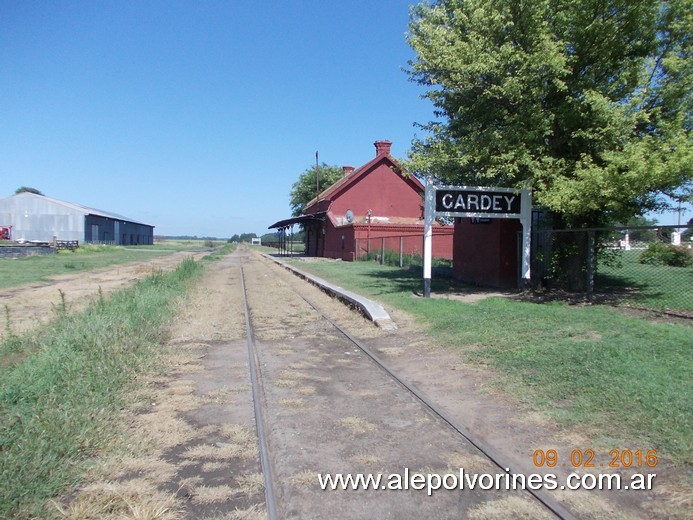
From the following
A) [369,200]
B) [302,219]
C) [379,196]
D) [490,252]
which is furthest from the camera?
[302,219]

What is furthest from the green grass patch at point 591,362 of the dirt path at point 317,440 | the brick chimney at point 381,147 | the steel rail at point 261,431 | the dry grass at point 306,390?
the brick chimney at point 381,147

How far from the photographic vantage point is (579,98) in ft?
39.7

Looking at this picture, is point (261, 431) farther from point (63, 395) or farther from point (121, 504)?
point (63, 395)

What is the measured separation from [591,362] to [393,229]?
2930 cm

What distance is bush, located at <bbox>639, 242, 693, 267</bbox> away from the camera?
11.9 metres

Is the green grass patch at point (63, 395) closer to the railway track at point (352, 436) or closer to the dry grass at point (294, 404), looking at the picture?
the railway track at point (352, 436)

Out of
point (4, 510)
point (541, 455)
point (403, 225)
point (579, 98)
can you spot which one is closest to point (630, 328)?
point (541, 455)

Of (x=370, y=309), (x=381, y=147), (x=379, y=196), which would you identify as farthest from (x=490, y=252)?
(x=381, y=147)

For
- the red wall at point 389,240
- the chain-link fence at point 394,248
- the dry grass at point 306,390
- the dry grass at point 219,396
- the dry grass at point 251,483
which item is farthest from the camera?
the red wall at point 389,240

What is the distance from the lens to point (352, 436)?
510 cm

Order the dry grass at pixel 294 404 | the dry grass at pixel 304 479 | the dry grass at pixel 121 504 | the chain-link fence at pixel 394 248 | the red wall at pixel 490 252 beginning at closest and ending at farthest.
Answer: the dry grass at pixel 121 504
the dry grass at pixel 304 479
the dry grass at pixel 294 404
the red wall at pixel 490 252
the chain-link fence at pixel 394 248

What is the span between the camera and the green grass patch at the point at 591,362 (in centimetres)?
489

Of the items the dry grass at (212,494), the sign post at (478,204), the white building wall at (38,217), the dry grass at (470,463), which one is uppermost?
the white building wall at (38,217)

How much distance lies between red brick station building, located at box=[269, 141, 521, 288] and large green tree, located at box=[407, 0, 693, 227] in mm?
2558
